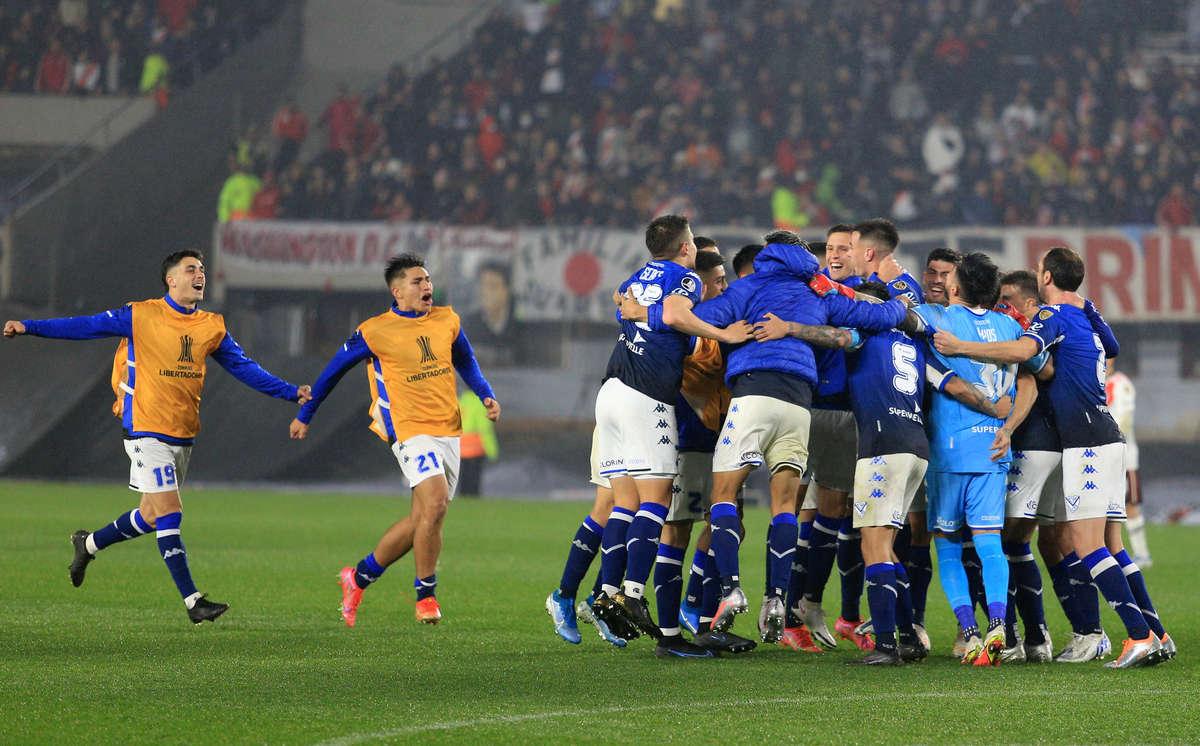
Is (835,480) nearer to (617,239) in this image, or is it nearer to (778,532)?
(778,532)

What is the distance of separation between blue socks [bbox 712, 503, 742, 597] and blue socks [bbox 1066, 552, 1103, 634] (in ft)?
5.52

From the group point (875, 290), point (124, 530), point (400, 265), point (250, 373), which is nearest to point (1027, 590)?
point (875, 290)

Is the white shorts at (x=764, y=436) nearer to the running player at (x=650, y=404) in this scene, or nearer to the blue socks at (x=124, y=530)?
the running player at (x=650, y=404)

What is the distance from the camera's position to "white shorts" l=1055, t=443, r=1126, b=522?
18.9 feet

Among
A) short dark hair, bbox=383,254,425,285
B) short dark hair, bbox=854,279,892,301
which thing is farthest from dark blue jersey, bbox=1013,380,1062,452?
short dark hair, bbox=383,254,425,285

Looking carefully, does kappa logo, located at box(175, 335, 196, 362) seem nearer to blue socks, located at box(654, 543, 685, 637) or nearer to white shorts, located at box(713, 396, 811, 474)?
blue socks, located at box(654, 543, 685, 637)

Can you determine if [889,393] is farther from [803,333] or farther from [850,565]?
[850,565]

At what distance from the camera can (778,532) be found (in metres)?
5.73

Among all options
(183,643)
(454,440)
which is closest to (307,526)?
(454,440)

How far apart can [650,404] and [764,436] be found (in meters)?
0.54

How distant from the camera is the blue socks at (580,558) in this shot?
20.0 feet

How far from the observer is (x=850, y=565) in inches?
252

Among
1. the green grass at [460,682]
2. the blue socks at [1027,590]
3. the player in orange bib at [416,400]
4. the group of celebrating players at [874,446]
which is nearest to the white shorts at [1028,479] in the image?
the group of celebrating players at [874,446]

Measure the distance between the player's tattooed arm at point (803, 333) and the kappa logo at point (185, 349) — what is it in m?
3.16
